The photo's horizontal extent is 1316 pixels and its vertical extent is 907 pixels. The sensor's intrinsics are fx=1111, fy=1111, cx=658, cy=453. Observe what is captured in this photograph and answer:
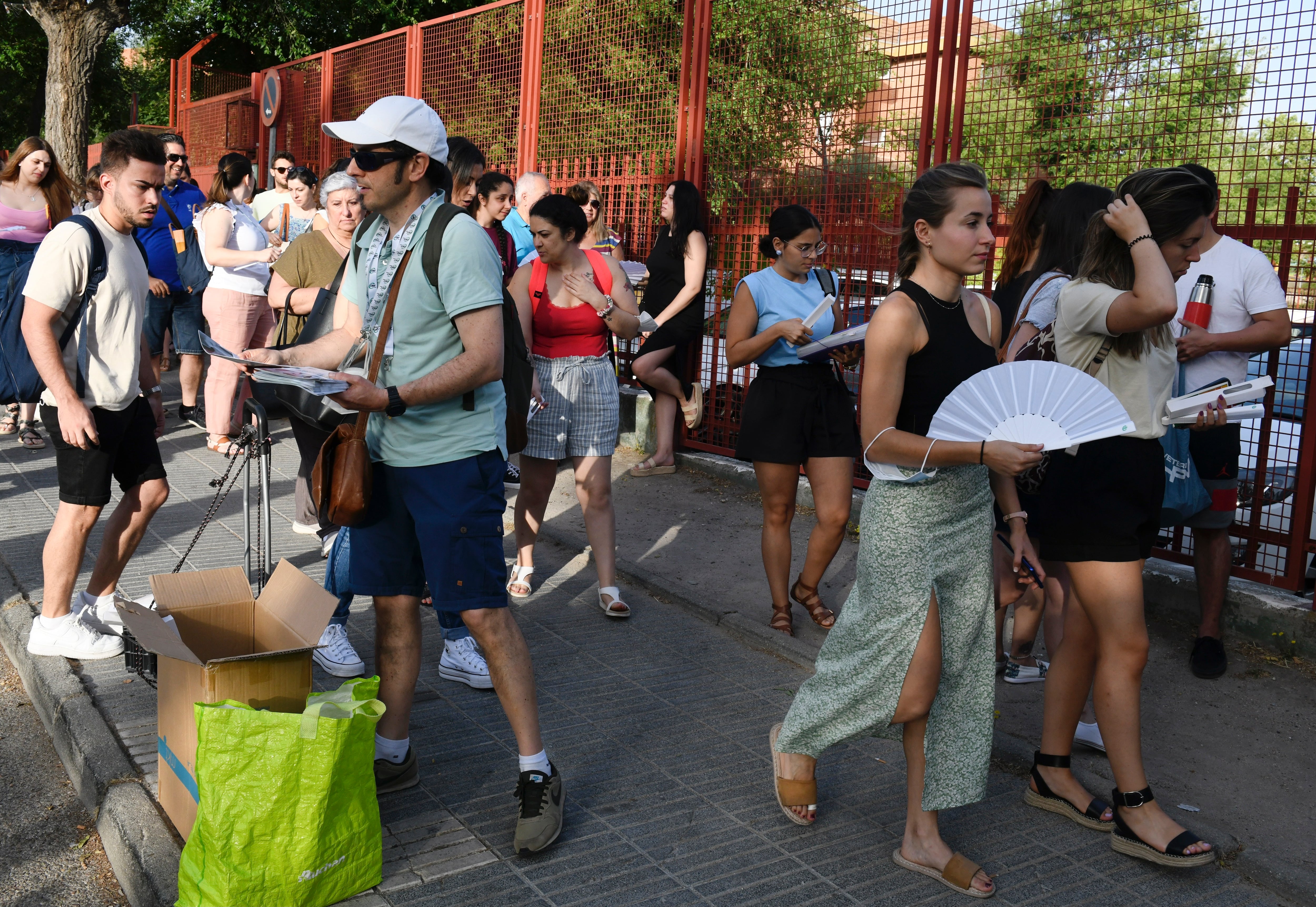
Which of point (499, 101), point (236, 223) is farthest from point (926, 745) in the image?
point (499, 101)

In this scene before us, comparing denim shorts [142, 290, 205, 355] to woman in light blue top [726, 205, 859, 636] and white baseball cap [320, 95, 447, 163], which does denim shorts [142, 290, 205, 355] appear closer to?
woman in light blue top [726, 205, 859, 636]

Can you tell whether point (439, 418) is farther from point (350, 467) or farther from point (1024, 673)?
point (1024, 673)

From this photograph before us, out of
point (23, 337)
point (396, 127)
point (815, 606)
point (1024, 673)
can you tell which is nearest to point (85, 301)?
point (23, 337)

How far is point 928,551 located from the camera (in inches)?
123

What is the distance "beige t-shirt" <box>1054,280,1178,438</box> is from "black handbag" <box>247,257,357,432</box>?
2297mm

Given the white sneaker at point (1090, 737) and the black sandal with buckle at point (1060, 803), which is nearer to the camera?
the black sandal with buckle at point (1060, 803)

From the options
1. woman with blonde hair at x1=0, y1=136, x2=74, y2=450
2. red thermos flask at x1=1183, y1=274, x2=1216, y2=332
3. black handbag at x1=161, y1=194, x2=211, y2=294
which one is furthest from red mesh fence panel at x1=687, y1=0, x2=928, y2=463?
black handbag at x1=161, y1=194, x2=211, y2=294

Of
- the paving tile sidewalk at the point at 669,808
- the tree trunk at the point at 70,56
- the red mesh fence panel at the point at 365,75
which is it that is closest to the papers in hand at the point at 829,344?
the paving tile sidewalk at the point at 669,808

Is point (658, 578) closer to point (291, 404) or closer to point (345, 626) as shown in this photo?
point (345, 626)

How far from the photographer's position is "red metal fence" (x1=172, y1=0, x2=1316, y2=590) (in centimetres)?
529

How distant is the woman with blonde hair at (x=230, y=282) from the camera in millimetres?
8555

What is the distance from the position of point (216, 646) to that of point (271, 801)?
0.94 metres

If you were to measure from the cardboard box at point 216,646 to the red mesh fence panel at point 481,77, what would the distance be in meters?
8.01

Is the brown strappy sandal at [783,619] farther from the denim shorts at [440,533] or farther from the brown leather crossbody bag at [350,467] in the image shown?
the brown leather crossbody bag at [350,467]
